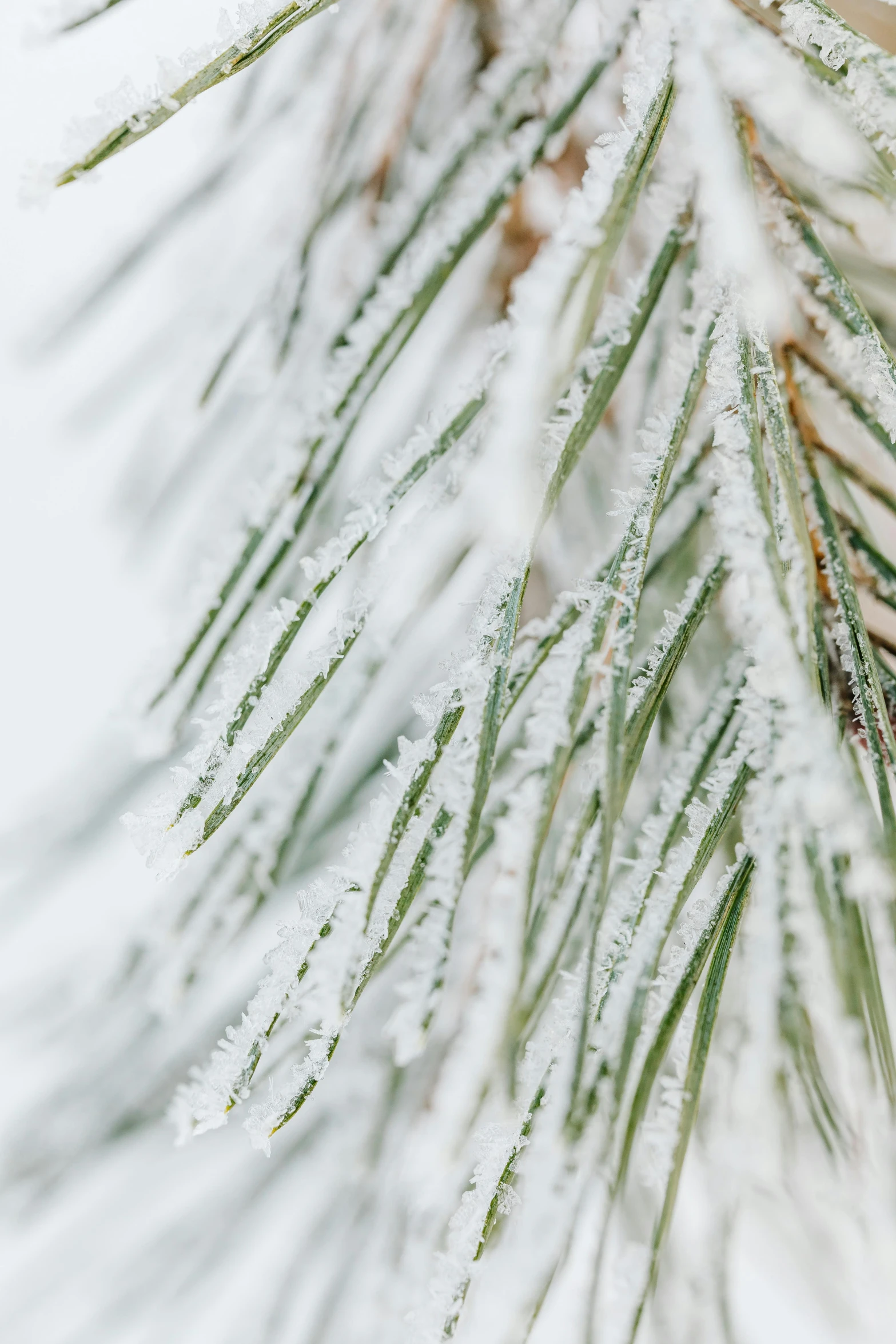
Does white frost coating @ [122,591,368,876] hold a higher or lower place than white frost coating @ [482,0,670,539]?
lower

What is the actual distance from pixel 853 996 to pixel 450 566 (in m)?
0.14

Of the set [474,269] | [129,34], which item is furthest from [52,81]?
[474,269]

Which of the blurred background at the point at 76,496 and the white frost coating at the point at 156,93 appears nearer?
the white frost coating at the point at 156,93

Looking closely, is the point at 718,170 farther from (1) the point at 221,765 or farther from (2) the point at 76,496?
(2) the point at 76,496

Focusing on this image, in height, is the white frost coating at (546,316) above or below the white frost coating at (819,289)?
below

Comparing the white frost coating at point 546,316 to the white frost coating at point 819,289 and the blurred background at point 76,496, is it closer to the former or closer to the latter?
the white frost coating at point 819,289

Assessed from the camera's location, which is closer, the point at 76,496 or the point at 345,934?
the point at 345,934

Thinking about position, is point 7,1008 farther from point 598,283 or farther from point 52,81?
point 52,81

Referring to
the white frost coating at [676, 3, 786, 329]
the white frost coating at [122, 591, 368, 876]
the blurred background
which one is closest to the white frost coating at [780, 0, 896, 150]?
the white frost coating at [676, 3, 786, 329]

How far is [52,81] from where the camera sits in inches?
27.5

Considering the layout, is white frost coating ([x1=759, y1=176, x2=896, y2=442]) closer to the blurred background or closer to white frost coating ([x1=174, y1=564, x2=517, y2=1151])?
white frost coating ([x1=174, y1=564, x2=517, y2=1151])

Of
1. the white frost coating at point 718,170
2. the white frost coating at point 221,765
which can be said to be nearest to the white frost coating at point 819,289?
the white frost coating at point 718,170

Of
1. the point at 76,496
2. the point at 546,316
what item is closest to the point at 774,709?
the point at 546,316

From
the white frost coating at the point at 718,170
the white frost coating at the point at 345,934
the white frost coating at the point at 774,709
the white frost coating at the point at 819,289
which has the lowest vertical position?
the white frost coating at the point at 345,934
